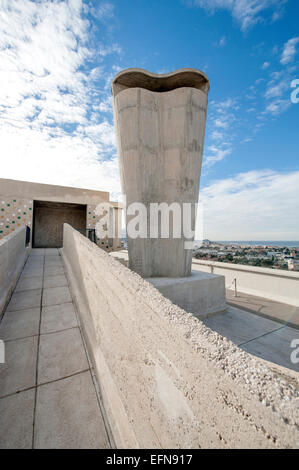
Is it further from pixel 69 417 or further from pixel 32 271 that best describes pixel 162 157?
pixel 69 417

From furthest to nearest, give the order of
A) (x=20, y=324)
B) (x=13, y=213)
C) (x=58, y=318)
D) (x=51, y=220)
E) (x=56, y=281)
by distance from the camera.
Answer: (x=51, y=220)
(x=13, y=213)
(x=56, y=281)
(x=58, y=318)
(x=20, y=324)

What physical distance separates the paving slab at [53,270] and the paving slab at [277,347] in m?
5.42

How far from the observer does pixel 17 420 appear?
69.1 inches

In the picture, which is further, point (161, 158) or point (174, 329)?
point (161, 158)

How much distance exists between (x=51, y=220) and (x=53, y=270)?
45.1 ft

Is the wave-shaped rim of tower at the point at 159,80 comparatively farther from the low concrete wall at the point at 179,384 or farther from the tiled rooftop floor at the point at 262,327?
the tiled rooftop floor at the point at 262,327

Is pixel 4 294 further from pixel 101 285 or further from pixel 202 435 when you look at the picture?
pixel 202 435

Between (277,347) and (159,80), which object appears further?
(159,80)

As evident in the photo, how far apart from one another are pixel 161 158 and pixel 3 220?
12538mm

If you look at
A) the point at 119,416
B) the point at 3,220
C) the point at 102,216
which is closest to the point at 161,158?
the point at 119,416

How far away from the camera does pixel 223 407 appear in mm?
812

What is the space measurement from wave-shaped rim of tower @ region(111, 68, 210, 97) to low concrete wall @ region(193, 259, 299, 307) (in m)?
8.06

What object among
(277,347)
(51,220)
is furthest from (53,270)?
(51,220)

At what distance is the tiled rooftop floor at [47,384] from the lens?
1678 mm
